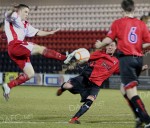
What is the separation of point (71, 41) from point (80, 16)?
1770mm

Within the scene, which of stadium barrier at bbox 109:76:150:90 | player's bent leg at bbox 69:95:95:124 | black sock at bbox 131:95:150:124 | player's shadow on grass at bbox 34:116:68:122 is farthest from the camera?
stadium barrier at bbox 109:76:150:90

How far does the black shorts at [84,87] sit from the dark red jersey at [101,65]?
143 millimetres

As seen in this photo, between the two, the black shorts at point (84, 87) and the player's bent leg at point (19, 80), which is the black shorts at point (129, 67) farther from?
the player's bent leg at point (19, 80)

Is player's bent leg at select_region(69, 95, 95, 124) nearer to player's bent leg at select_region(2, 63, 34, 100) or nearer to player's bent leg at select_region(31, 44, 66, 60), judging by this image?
player's bent leg at select_region(31, 44, 66, 60)

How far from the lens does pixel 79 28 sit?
92.4 feet

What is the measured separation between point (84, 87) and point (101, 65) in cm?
58

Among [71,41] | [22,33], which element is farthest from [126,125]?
[71,41]

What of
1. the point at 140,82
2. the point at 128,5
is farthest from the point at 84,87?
the point at 140,82

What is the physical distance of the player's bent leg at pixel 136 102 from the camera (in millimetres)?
7242

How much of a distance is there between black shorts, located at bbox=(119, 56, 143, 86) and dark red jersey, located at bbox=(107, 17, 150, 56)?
9cm

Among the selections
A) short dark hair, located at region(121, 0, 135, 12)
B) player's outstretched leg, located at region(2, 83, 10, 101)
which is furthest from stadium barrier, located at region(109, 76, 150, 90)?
short dark hair, located at region(121, 0, 135, 12)

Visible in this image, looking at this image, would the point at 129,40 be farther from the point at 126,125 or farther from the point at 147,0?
the point at 147,0

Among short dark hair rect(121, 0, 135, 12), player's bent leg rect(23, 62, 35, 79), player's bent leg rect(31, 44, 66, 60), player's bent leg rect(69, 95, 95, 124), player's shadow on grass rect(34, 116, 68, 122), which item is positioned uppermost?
short dark hair rect(121, 0, 135, 12)

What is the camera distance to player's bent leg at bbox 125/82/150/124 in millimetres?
7242
